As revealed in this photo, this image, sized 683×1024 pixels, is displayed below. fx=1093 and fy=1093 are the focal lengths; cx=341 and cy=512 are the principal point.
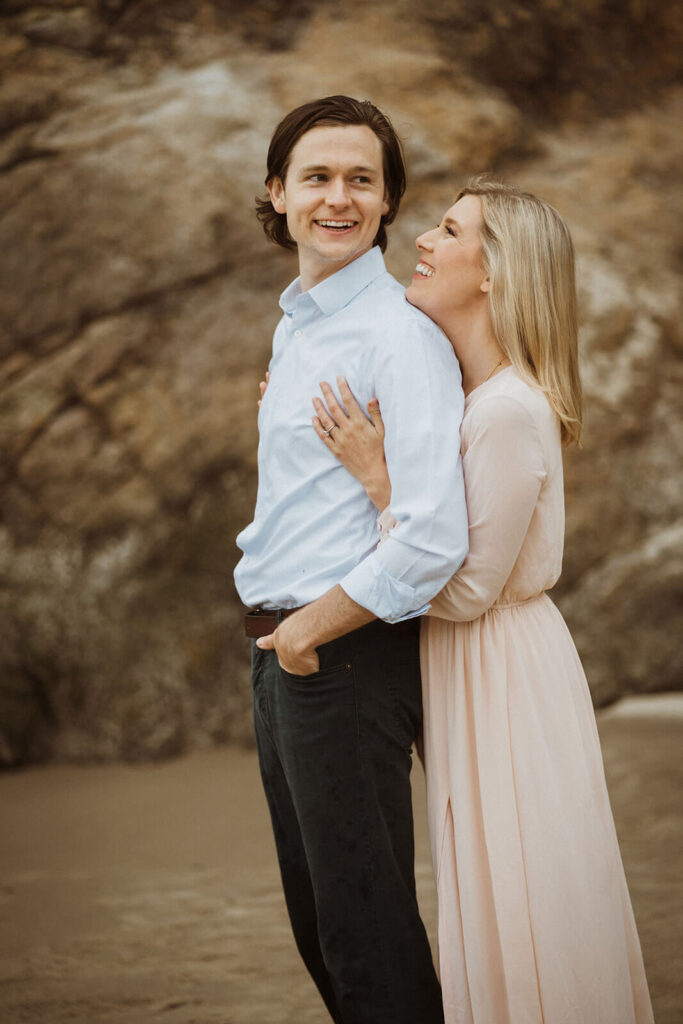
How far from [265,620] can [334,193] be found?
0.77 meters

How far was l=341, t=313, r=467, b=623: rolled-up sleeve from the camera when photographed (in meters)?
1.73

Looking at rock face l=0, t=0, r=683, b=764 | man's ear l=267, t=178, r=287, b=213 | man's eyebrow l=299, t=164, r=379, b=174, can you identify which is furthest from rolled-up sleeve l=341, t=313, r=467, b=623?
rock face l=0, t=0, r=683, b=764

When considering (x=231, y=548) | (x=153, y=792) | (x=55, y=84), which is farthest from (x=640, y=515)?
(x=55, y=84)

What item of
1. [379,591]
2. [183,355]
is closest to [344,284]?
[379,591]

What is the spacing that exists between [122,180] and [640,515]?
2.67 meters

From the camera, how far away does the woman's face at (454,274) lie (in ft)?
6.23

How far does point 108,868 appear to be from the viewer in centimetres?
369

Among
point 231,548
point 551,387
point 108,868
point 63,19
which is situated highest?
point 63,19

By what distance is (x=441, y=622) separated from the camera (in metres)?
1.93

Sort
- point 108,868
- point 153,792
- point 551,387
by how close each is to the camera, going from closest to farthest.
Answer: point 551,387
point 108,868
point 153,792

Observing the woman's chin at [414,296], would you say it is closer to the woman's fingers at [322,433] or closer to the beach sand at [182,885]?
the woman's fingers at [322,433]

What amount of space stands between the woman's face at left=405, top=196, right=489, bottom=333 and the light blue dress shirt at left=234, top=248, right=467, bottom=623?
40 millimetres

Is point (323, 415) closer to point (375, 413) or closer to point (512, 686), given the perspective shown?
point (375, 413)

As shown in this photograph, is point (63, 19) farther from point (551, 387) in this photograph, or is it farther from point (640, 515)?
point (551, 387)
